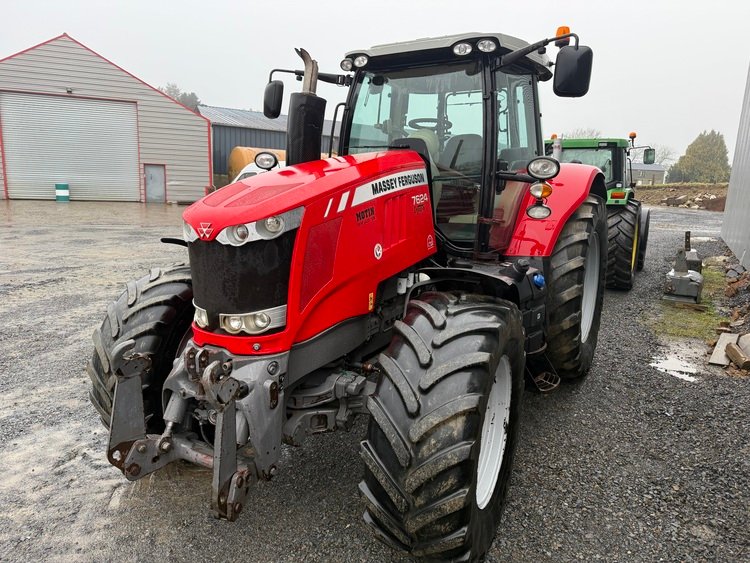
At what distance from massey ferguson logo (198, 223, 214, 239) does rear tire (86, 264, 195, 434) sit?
74cm

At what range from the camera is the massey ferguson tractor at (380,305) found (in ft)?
6.44

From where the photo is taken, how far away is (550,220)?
11.2ft

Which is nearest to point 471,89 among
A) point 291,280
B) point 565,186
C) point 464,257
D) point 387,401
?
point 464,257

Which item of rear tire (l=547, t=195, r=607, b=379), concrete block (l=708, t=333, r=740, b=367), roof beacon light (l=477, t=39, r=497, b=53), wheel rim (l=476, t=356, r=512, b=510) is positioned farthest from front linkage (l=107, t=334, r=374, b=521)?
concrete block (l=708, t=333, r=740, b=367)

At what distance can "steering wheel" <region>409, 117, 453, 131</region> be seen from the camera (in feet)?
10.2

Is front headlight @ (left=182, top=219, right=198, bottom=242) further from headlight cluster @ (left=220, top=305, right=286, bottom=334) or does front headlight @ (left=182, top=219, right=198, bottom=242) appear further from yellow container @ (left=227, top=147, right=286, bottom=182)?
yellow container @ (left=227, top=147, right=286, bottom=182)

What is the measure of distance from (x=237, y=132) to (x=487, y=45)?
26.2 m

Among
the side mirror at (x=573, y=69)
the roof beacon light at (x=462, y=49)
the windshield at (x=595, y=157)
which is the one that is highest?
the roof beacon light at (x=462, y=49)

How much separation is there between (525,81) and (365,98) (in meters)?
1.12

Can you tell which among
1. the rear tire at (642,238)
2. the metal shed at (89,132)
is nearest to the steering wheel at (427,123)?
the rear tire at (642,238)

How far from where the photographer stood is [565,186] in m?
3.78

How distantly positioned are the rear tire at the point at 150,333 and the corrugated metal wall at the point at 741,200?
903cm

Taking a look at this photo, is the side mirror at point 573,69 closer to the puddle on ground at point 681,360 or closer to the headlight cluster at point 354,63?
the headlight cluster at point 354,63

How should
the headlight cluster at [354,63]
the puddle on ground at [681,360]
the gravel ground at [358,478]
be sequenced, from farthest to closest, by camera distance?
1. the puddle on ground at [681,360]
2. the headlight cluster at [354,63]
3. the gravel ground at [358,478]
